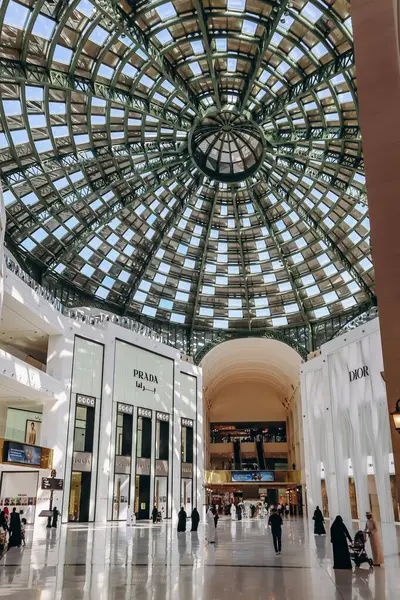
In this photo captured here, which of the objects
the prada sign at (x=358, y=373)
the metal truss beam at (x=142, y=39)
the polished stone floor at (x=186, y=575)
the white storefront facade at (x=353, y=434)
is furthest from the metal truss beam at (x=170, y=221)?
the polished stone floor at (x=186, y=575)

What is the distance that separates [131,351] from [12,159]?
19796mm

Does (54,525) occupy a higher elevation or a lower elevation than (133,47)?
lower

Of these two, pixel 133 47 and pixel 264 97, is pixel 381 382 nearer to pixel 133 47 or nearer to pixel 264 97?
pixel 264 97

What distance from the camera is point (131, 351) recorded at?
46.8 metres

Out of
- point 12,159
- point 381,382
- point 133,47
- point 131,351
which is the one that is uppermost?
point 133,47

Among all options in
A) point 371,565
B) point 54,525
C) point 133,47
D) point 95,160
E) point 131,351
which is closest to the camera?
point 371,565

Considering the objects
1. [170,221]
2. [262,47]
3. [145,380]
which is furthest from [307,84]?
[145,380]

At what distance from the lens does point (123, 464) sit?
43031mm

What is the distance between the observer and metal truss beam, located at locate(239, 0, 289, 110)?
1063 inches

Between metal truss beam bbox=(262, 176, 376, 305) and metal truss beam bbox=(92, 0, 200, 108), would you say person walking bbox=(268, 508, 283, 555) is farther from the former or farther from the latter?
Answer: metal truss beam bbox=(262, 176, 376, 305)

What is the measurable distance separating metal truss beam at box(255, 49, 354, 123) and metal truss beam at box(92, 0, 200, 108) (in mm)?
5040

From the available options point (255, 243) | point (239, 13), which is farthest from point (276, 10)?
point (255, 243)

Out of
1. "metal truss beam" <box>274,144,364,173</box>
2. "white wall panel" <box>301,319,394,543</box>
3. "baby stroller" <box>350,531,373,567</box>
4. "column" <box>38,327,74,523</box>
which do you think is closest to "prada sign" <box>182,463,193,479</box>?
"white wall panel" <box>301,319,394,543</box>

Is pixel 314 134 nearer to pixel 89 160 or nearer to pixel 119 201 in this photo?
pixel 89 160
